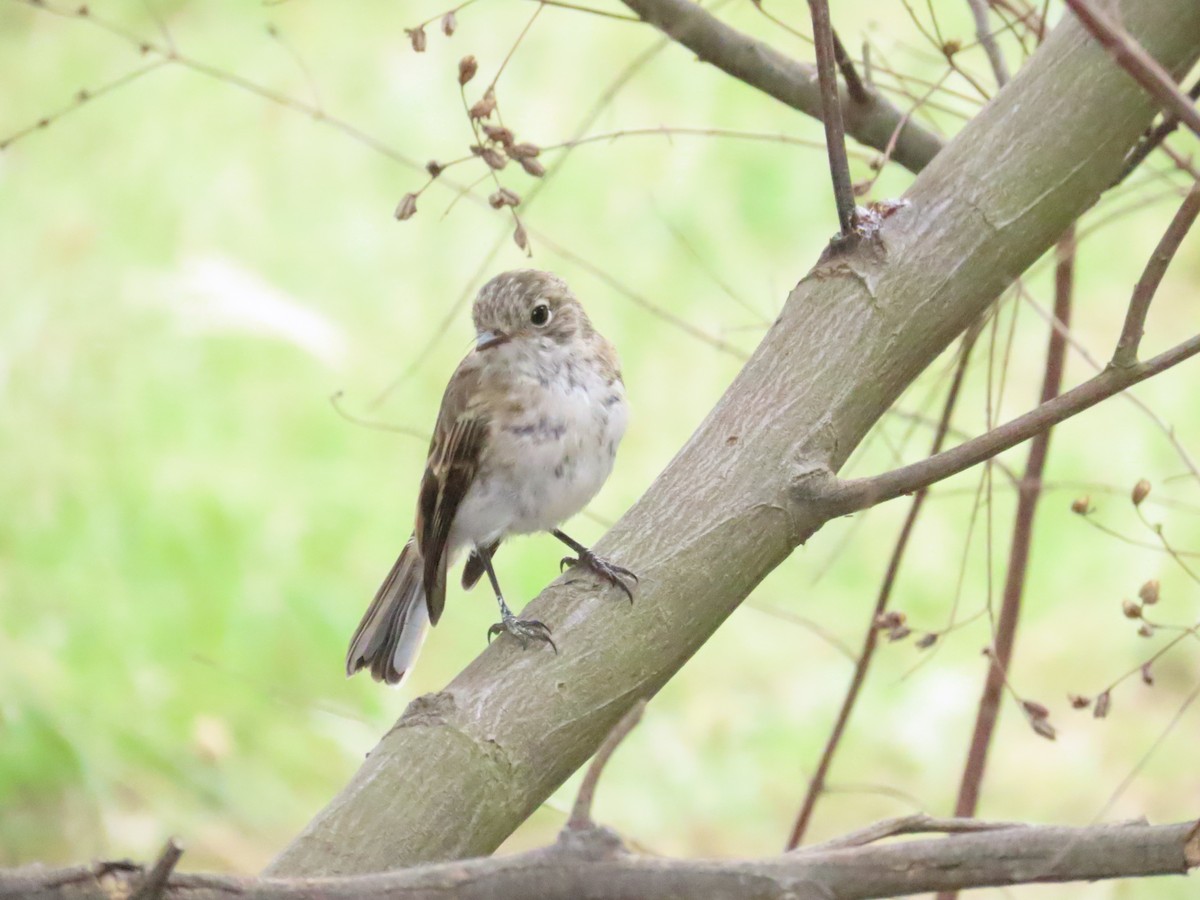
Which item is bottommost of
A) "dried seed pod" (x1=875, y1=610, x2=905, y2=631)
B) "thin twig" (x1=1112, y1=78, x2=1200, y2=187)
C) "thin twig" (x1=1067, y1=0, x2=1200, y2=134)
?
"thin twig" (x1=1067, y1=0, x2=1200, y2=134)

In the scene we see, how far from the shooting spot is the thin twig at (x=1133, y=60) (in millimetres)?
1183

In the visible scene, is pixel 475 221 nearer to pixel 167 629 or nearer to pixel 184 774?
pixel 167 629

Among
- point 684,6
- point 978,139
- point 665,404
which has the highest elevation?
point 665,404

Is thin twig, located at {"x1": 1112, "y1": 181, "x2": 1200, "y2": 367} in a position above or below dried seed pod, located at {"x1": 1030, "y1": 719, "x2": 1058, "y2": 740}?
above

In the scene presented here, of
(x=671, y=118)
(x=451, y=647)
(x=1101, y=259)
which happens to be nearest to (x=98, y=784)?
(x=451, y=647)

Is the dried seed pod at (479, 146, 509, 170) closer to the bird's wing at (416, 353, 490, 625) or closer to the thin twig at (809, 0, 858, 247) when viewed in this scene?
the thin twig at (809, 0, 858, 247)

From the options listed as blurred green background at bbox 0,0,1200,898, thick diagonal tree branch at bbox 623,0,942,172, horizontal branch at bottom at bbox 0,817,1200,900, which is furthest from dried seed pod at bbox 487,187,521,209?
blurred green background at bbox 0,0,1200,898

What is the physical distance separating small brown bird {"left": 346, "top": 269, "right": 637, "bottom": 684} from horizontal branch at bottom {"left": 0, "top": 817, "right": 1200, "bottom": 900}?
159 cm

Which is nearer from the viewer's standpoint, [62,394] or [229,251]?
[62,394]

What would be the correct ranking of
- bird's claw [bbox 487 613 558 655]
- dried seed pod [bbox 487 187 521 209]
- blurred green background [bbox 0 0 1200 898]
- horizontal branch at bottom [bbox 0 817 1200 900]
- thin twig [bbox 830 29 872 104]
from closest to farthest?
horizontal branch at bottom [bbox 0 817 1200 900] < bird's claw [bbox 487 613 558 655] < dried seed pod [bbox 487 187 521 209] < thin twig [bbox 830 29 872 104] < blurred green background [bbox 0 0 1200 898]

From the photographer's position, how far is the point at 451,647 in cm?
514

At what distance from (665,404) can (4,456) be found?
2328mm

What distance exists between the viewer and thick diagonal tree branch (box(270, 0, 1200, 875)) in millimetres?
1765

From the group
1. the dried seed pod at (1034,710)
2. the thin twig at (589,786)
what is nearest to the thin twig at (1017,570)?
the dried seed pod at (1034,710)
